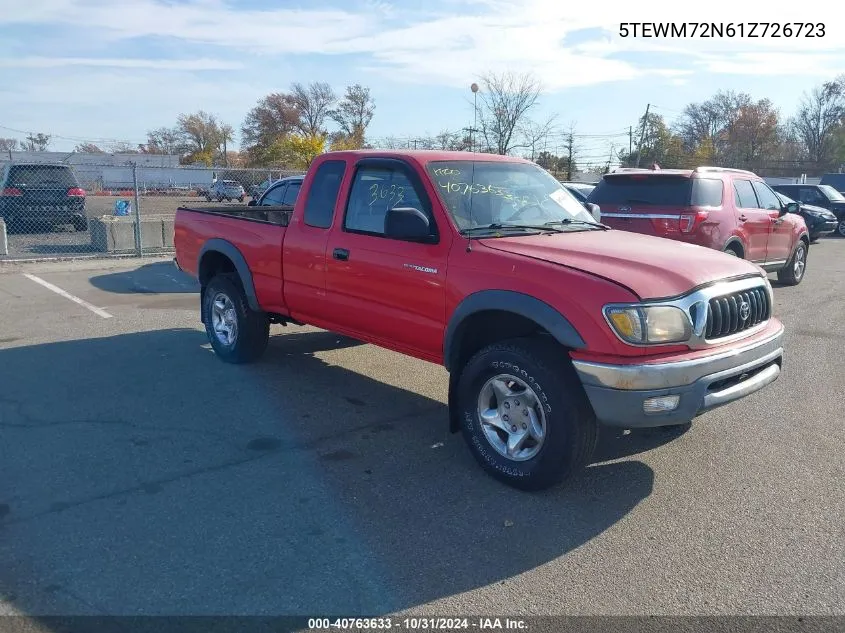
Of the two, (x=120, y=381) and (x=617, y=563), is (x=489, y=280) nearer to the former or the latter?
(x=617, y=563)

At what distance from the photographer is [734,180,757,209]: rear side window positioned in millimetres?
10234

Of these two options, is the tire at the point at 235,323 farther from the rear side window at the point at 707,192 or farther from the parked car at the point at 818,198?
the parked car at the point at 818,198

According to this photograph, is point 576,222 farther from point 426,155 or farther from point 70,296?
point 70,296

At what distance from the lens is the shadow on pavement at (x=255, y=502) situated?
322 cm

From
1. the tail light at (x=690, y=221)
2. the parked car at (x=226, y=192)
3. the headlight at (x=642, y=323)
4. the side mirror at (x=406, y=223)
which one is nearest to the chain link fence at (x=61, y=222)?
the tail light at (x=690, y=221)

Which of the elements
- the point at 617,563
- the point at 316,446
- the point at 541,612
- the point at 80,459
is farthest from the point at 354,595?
the point at 80,459

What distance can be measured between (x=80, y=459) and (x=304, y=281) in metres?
2.12

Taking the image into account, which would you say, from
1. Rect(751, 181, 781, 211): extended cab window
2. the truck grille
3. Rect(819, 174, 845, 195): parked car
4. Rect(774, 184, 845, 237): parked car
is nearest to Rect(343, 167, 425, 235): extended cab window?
the truck grille

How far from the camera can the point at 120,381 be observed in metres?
6.20

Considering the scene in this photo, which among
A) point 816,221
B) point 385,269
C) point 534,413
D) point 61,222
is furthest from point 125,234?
point 816,221

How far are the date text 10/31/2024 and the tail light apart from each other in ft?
23.8

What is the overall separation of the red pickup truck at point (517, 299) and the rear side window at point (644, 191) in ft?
13.8

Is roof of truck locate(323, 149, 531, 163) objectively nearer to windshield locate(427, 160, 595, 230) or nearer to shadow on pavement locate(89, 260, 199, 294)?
windshield locate(427, 160, 595, 230)

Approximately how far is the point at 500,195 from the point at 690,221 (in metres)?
4.91
